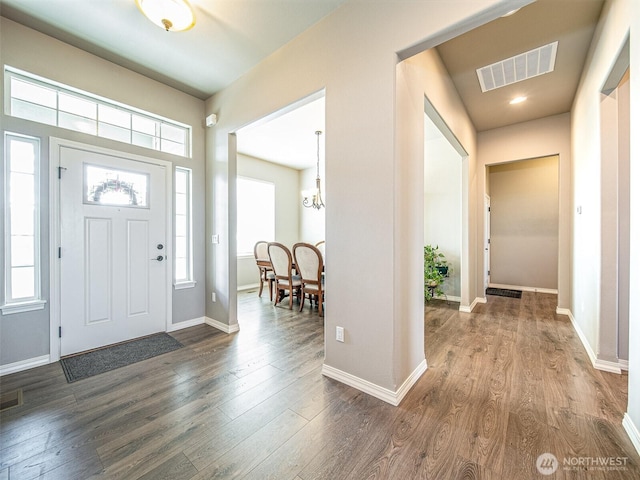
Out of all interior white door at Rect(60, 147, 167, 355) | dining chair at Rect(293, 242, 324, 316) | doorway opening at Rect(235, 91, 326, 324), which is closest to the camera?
interior white door at Rect(60, 147, 167, 355)

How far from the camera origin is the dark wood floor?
1310mm

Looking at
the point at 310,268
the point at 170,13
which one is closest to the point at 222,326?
the point at 310,268

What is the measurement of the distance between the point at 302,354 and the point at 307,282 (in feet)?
4.95

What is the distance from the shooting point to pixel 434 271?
4.40 meters

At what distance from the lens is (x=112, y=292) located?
275 centimetres

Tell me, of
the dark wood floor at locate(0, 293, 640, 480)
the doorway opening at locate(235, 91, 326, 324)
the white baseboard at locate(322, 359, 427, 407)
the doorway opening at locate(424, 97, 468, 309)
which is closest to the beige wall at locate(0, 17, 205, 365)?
the dark wood floor at locate(0, 293, 640, 480)

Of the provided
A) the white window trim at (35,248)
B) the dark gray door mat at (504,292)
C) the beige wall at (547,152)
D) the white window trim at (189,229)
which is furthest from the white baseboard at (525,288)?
the white window trim at (35,248)

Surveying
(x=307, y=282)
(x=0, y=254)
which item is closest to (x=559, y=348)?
(x=307, y=282)

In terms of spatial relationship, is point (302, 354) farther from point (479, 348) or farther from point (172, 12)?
point (172, 12)

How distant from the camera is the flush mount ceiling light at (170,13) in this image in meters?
1.87

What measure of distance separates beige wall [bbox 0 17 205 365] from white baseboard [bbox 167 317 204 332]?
0.04 meters

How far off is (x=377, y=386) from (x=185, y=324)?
255 centimetres

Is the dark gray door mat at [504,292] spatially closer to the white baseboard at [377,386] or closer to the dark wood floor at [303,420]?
the dark wood floor at [303,420]

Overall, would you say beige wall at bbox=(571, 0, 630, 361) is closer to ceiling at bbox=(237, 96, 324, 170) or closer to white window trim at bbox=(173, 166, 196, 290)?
ceiling at bbox=(237, 96, 324, 170)
